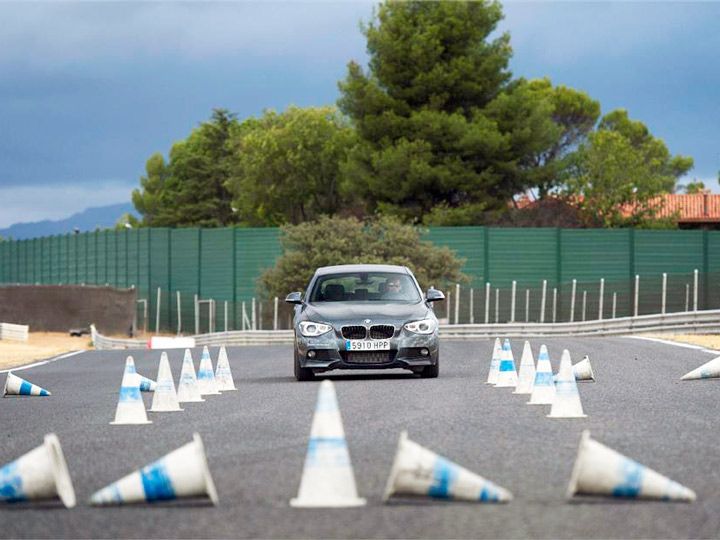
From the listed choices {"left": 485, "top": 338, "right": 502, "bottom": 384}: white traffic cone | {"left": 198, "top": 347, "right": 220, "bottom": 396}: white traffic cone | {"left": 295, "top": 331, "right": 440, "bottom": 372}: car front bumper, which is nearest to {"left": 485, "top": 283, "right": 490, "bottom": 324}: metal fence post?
{"left": 295, "top": 331, "right": 440, "bottom": 372}: car front bumper

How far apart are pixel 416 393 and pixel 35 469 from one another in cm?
914

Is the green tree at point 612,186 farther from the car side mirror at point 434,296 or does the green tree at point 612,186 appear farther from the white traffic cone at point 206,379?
the white traffic cone at point 206,379

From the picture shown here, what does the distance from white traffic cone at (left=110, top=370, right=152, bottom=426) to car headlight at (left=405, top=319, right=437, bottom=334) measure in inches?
248

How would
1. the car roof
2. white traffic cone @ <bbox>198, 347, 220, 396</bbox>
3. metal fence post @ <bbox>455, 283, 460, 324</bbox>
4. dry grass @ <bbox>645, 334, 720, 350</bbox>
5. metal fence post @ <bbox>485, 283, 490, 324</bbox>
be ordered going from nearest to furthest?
white traffic cone @ <bbox>198, 347, 220, 396</bbox> → the car roof → dry grass @ <bbox>645, 334, 720, 350</bbox> → metal fence post @ <bbox>455, 283, 460, 324</bbox> → metal fence post @ <bbox>485, 283, 490, 324</bbox>

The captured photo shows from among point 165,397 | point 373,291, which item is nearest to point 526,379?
point 373,291

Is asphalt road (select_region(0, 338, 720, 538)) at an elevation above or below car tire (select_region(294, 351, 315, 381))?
above

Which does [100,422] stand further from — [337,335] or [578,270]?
[578,270]

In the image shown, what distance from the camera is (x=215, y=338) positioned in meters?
50.7

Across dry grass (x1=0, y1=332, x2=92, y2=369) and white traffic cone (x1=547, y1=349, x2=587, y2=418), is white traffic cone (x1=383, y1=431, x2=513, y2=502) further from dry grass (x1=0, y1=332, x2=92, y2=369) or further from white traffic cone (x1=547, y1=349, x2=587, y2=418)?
dry grass (x1=0, y1=332, x2=92, y2=369)

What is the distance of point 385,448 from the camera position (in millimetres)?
10820

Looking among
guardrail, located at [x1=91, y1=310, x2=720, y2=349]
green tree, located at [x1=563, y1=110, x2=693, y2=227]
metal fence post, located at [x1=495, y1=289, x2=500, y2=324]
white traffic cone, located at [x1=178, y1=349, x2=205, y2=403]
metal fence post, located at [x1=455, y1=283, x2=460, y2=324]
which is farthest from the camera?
green tree, located at [x1=563, y1=110, x2=693, y2=227]

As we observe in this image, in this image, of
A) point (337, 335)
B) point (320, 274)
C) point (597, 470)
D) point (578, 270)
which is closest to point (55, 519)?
point (597, 470)

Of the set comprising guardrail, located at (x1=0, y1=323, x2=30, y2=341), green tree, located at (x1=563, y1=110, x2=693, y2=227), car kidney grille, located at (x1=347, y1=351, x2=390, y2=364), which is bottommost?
guardrail, located at (x1=0, y1=323, x2=30, y2=341)

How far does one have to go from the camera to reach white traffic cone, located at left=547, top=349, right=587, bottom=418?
13445mm
